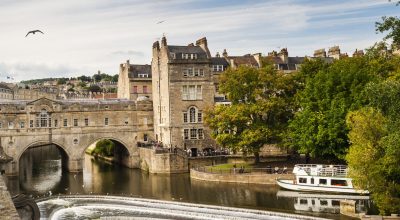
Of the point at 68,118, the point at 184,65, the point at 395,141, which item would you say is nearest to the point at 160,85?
the point at 184,65

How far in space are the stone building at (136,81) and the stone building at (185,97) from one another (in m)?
18.5

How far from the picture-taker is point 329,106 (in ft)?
181

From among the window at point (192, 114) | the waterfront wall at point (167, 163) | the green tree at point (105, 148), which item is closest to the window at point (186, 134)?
the window at point (192, 114)

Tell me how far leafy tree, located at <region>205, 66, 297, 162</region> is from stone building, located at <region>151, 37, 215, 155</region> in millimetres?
8372

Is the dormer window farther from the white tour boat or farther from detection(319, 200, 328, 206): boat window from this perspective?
detection(319, 200, 328, 206): boat window

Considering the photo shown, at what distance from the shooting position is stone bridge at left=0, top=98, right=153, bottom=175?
69.9m

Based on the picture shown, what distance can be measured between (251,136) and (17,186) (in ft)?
81.9

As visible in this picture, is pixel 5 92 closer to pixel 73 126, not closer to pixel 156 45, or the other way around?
pixel 73 126

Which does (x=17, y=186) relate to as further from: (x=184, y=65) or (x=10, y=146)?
(x=184, y=65)

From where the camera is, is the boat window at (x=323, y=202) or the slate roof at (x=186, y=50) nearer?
the boat window at (x=323, y=202)

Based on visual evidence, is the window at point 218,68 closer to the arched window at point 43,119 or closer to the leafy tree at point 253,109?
the leafy tree at point 253,109

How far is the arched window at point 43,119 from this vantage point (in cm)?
7112

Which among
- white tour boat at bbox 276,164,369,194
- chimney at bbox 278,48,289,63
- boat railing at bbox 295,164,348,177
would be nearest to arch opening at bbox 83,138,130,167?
white tour boat at bbox 276,164,369,194

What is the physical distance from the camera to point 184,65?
72125 millimetres
